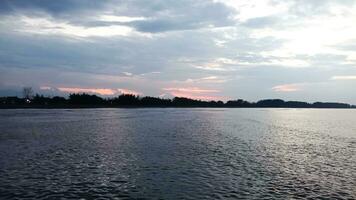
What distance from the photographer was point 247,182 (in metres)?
24.6

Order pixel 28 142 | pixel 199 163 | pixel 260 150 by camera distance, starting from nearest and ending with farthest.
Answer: pixel 199 163, pixel 260 150, pixel 28 142

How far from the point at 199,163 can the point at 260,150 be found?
12.0m

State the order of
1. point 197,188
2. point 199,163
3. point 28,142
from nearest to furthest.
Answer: point 197,188, point 199,163, point 28,142

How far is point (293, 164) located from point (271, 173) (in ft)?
17.9

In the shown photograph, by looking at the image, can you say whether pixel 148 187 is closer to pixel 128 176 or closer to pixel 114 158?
pixel 128 176

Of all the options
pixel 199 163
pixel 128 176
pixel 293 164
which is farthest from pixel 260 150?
pixel 128 176

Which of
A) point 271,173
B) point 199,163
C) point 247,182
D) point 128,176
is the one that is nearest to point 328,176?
point 271,173

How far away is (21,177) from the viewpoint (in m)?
24.6

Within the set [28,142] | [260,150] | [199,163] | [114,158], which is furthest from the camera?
[28,142]

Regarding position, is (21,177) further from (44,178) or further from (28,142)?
(28,142)

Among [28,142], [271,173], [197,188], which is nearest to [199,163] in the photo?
[271,173]

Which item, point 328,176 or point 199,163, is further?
point 199,163

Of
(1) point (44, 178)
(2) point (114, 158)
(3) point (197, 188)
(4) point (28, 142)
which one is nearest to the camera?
(3) point (197, 188)

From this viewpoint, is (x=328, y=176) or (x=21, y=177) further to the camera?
(x=328, y=176)
